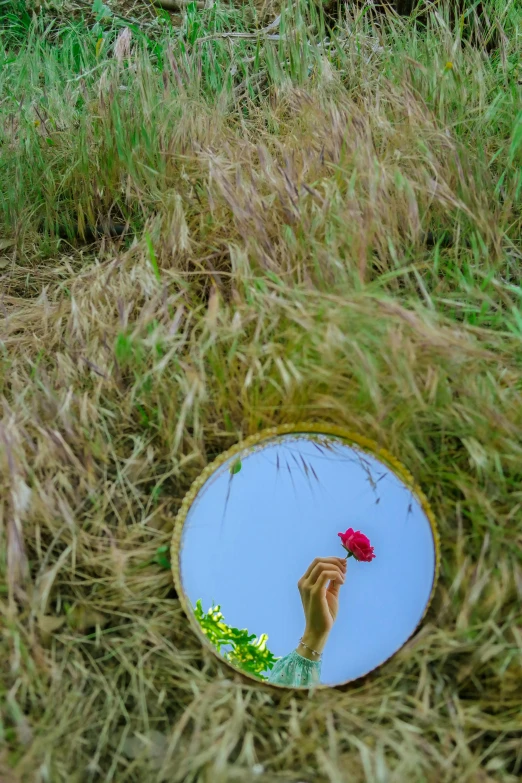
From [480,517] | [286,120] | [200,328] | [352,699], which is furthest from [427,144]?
[352,699]

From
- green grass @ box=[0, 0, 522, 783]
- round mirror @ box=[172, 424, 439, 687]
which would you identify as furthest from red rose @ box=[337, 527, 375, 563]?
green grass @ box=[0, 0, 522, 783]

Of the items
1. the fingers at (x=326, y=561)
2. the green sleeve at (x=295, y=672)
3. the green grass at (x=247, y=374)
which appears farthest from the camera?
the fingers at (x=326, y=561)

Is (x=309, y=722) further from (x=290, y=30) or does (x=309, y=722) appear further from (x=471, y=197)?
(x=290, y=30)

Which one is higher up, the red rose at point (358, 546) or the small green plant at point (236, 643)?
the red rose at point (358, 546)

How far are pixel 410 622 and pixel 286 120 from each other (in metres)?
1.54

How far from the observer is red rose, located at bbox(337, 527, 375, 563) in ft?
4.96

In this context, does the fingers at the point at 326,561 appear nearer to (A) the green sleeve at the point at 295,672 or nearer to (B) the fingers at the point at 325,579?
(B) the fingers at the point at 325,579

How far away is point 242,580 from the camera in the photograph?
4.91 ft

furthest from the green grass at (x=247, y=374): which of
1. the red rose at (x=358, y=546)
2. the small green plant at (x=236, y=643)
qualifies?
the red rose at (x=358, y=546)

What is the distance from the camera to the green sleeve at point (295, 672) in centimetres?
142

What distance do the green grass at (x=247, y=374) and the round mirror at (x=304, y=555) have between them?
0.05m

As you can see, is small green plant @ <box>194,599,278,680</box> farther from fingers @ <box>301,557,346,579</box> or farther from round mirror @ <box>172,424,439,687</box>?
fingers @ <box>301,557,346,579</box>

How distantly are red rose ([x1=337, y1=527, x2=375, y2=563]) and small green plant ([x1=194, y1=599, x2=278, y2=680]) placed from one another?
254 millimetres

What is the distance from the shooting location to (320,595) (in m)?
1.50
